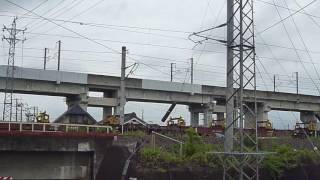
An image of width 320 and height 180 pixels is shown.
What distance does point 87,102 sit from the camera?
7275 cm

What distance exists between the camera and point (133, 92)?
77.1 m

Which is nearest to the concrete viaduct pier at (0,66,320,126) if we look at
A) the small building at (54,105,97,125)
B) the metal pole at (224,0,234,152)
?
the small building at (54,105,97,125)

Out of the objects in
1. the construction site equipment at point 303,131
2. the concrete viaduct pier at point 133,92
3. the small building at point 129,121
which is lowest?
the construction site equipment at point 303,131

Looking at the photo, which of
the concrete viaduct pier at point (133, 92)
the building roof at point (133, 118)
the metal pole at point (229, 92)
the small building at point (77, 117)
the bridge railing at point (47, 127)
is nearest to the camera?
the metal pole at point (229, 92)

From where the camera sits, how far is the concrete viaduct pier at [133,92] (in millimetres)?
68688

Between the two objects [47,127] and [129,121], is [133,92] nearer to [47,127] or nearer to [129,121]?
[129,121]

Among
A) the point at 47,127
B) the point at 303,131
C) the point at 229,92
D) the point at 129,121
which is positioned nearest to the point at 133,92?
the point at 129,121

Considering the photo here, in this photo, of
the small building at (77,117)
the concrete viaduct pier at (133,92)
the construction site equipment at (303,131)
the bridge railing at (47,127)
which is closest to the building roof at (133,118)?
the small building at (77,117)

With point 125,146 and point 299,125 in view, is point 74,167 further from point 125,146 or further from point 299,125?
point 299,125

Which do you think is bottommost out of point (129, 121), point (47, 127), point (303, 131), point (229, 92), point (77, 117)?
point (303, 131)

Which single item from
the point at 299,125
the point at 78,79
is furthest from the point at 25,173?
the point at 299,125

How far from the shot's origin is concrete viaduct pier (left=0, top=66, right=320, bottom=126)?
2704 inches

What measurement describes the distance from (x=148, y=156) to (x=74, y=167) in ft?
17.0

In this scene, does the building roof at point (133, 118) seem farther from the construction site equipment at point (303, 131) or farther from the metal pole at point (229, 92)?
the metal pole at point (229, 92)
